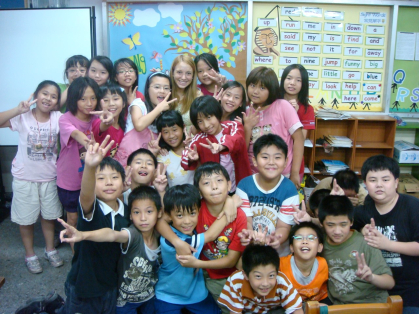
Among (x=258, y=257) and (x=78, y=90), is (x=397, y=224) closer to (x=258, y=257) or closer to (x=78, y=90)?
(x=258, y=257)

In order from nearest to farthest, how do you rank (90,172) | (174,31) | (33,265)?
(90,172)
(33,265)
(174,31)

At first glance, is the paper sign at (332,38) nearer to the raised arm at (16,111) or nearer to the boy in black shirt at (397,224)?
the boy in black shirt at (397,224)

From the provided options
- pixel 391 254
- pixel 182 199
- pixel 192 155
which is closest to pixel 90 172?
pixel 182 199

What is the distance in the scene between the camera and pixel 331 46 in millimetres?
3836

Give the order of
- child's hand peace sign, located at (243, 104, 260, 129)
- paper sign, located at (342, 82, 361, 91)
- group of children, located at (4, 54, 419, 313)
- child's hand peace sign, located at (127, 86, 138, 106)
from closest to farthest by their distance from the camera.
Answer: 1. group of children, located at (4, 54, 419, 313)
2. child's hand peace sign, located at (243, 104, 260, 129)
3. child's hand peace sign, located at (127, 86, 138, 106)
4. paper sign, located at (342, 82, 361, 91)

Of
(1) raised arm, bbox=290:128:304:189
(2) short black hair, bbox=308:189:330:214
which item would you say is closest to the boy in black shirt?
(2) short black hair, bbox=308:189:330:214

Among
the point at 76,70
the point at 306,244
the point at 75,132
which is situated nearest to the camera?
the point at 306,244

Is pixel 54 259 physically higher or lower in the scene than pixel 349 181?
lower

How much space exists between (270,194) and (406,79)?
2875 millimetres

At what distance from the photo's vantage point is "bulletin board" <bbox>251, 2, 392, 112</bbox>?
148 inches

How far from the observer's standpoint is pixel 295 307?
1642 millimetres

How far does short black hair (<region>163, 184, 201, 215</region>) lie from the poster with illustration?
221 centimetres

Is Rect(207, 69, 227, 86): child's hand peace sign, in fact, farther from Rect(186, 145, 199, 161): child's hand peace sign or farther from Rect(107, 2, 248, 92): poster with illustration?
Rect(107, 2, 248, 92): poster with illustration

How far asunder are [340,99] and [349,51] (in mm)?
510
